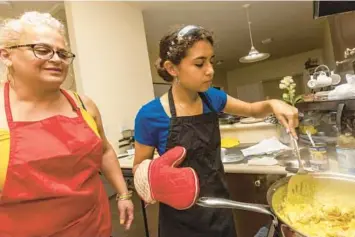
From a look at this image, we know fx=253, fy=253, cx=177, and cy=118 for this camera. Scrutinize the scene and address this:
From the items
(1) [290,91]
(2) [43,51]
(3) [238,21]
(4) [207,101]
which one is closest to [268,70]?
(3) [238,21]

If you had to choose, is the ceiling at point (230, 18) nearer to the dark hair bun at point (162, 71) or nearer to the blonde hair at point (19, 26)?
the dark hair bun at point (162, 71)

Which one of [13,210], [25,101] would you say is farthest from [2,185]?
[25,101]

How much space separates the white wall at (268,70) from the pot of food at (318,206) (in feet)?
19.8

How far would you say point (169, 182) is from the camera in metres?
0.52

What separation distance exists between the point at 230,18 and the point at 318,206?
301 cm

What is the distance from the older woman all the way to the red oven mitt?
179mm

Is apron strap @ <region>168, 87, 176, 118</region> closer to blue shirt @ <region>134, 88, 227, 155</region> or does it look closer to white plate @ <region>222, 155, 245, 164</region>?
blue shirt @ <region>134, 88, 227, 155</region>

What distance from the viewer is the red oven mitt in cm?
51

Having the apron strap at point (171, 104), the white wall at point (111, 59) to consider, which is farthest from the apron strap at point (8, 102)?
the white wall at point (111, 59)

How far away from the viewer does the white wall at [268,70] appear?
20.5 ft

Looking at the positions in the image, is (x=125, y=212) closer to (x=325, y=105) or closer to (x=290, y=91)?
(x=325, y=105)

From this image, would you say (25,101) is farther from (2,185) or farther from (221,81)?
(221,81)

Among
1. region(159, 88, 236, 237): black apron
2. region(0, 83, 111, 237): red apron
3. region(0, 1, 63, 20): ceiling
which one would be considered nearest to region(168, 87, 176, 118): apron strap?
region(159, 88, 236, 237): black apron

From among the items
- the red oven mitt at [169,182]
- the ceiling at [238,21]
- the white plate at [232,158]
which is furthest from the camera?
the ceiling at [238,21]
